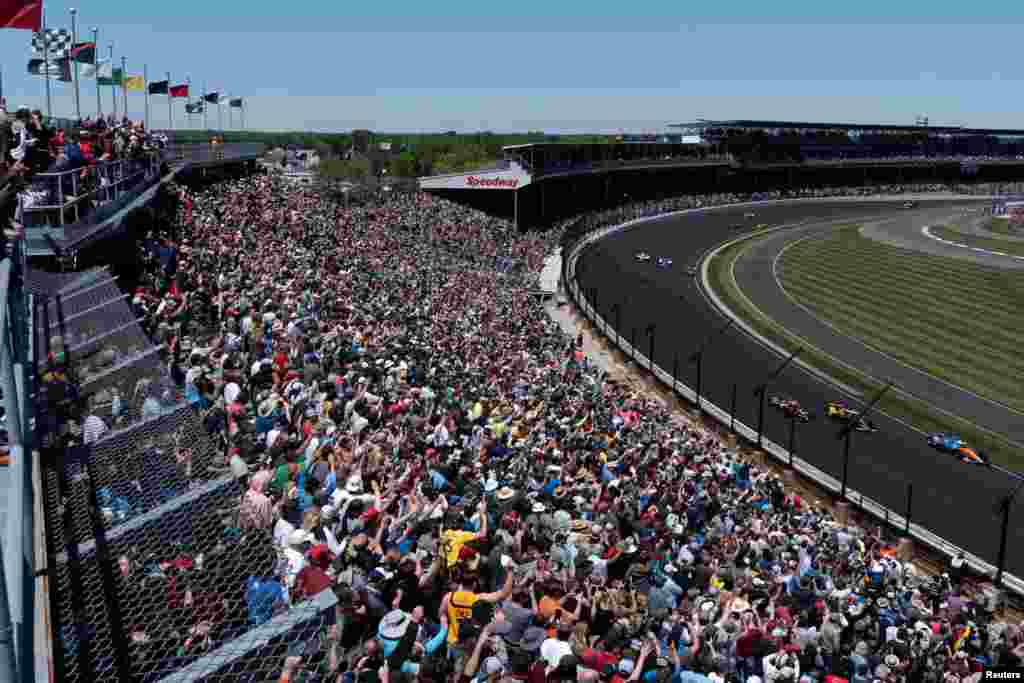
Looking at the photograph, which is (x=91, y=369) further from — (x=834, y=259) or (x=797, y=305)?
(x=834, y=259)

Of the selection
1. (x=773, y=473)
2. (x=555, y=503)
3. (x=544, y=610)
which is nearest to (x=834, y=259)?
(x=773, y=473)

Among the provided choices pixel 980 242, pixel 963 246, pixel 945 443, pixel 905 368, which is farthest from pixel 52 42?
pixel 980 242

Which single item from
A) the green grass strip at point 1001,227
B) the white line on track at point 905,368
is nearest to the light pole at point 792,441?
the white line on track at point 905,368

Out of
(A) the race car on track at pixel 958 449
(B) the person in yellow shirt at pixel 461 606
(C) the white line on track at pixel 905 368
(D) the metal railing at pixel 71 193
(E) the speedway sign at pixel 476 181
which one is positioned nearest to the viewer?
(B) the person in yellow shirt at pixel 461 606

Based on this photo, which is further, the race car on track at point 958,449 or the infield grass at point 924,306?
the infield grass at point 924,306

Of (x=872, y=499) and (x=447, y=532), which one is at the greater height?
(x=447, y=532)

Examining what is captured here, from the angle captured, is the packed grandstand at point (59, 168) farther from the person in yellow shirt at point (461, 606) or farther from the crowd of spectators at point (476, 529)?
the person in yellow shirt at point (461, 606)
